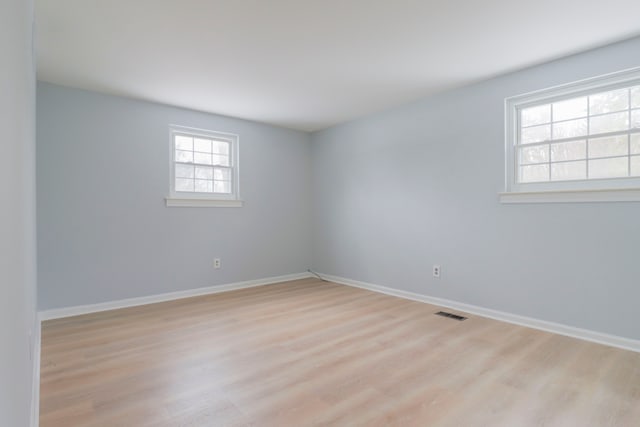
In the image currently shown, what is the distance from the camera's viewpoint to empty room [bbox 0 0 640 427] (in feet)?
6.40

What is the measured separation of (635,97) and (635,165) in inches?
21.5

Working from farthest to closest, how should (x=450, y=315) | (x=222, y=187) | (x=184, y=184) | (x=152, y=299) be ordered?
(x=222, y=187) < (x=184, y=184) < (x=152, y=299) < (x=450, y=315)

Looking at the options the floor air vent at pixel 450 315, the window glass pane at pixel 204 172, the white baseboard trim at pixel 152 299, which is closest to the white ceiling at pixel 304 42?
the window glass pane at pixel 204 172

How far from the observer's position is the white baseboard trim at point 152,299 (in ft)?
10.9

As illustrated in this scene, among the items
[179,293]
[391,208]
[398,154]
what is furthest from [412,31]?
[179,293]

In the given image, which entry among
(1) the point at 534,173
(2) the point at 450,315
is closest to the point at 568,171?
(1) the point at 534,173

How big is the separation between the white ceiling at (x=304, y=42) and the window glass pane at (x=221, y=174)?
112 centimetres

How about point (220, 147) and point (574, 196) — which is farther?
point (220, 147)

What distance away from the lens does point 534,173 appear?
312 centimetres

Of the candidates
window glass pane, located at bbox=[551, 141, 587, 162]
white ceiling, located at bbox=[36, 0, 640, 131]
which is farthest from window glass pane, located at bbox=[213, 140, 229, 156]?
window glass pane, located at bbox=[551, 141, 587, 162]

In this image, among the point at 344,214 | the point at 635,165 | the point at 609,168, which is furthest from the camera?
the point at 344,214

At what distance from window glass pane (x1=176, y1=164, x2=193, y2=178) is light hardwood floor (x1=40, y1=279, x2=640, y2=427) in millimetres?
1744

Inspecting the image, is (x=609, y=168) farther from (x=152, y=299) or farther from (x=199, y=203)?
(x=152, y=299)

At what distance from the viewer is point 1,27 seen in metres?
0.67
